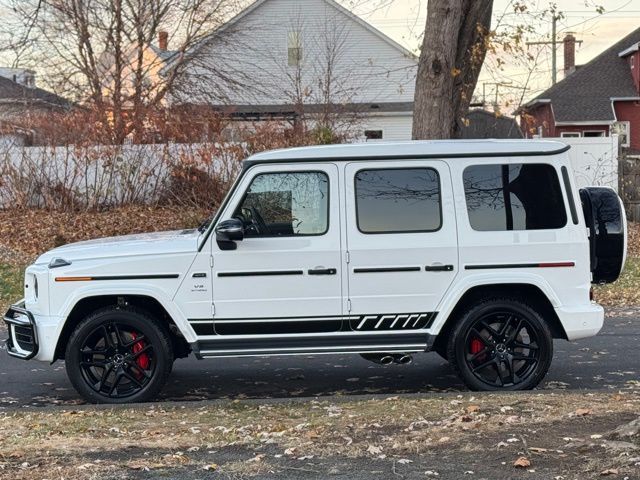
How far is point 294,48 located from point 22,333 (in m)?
33.3

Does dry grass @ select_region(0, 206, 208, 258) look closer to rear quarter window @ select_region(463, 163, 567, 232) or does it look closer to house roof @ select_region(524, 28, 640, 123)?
rear quarter window @ select_region(463, 163, 567, 232)

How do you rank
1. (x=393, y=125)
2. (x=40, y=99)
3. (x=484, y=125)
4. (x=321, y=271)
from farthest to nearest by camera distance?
(x=484, y=125) < (x=393, y=125) < (x=40, y=99) < (x=321, y=271)

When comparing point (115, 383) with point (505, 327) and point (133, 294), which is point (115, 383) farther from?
point (505, 327)

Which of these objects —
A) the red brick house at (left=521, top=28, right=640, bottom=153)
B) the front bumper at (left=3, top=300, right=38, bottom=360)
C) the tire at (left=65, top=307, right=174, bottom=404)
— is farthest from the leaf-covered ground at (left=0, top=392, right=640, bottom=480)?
the red brick house at (left=521, top=28, right=640, bottom=153)

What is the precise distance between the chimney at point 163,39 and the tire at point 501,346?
2363 cm

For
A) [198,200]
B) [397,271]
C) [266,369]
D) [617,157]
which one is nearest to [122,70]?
[198,200]

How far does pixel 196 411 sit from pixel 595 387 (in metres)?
3.64

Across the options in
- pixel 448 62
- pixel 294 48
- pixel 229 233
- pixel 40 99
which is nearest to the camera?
pixel 229 233

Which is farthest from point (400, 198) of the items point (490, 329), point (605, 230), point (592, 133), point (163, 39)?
point (592, 133)

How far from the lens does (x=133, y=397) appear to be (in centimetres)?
775

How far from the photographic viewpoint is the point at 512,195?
7844 mm


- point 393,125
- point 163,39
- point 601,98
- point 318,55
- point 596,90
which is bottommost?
point 393,125

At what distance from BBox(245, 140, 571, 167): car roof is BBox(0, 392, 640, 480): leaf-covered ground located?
1.94m

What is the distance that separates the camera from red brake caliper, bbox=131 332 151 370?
7.77 m
